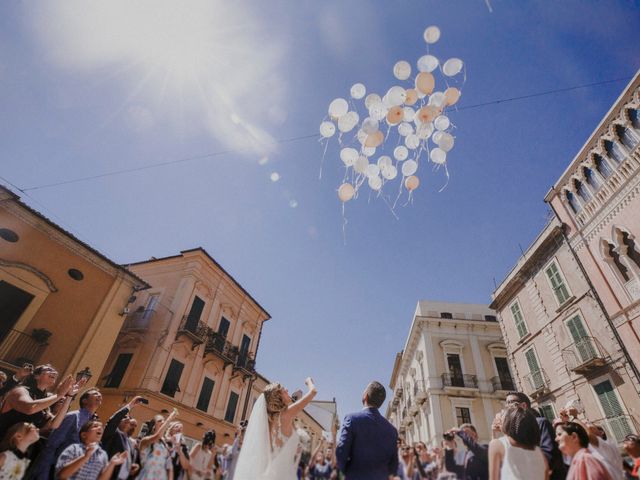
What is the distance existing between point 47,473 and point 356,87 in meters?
6.31

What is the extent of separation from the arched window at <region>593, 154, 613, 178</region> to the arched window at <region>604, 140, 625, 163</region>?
32 cm

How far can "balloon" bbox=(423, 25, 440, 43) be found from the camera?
4570 millimetres

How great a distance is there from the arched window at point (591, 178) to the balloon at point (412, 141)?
10590mm

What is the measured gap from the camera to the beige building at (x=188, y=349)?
14602 mm

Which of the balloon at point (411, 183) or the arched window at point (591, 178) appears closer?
the balloon at point (411, 183)

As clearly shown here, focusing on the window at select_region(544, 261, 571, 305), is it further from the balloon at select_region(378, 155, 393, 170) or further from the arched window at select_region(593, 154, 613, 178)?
the balloon at select_region(378, 155, 393, 170)

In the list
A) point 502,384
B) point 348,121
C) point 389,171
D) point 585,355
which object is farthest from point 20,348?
point 502,384

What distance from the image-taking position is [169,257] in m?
18.3

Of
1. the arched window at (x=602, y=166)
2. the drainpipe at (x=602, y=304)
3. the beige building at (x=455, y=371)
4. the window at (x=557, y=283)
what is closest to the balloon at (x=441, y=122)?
the arched window at (x=602, y=166)

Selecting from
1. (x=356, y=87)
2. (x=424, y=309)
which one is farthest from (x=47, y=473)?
(x=424, y=309)

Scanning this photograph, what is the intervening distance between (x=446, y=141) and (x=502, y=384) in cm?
2147

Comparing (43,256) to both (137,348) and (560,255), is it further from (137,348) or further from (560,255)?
(560,255)

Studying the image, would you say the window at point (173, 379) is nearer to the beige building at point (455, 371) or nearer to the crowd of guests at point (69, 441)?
the crowd of guests at point (69, 441)

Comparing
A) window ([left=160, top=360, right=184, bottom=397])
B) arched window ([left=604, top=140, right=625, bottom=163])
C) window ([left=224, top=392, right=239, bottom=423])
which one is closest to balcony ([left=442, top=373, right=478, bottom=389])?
window ([left=224, top=392, right=239, bottom=423])
